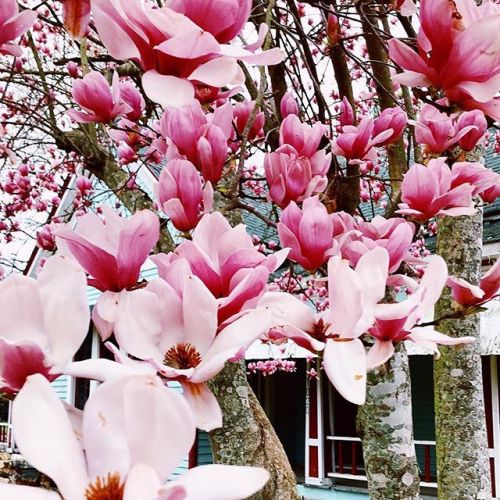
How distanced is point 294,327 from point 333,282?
0.06 metres

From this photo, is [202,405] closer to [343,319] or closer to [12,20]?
[343,319]

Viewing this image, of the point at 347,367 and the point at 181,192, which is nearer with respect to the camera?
the point at 347,367

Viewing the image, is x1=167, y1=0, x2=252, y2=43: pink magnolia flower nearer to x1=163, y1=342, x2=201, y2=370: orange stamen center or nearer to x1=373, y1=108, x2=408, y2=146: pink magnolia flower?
x1=163, y1=342, x2=201, y2=370: orange stamen center

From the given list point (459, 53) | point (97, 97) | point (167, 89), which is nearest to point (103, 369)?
point (167, 89)

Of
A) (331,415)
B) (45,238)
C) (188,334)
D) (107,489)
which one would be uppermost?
(45,238)

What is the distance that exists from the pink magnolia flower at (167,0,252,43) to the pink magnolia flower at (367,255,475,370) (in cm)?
32

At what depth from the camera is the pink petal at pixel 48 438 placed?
408mm

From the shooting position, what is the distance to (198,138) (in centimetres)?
87

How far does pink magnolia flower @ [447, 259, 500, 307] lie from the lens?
2.79 ft

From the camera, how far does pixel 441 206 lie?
0.97 meters

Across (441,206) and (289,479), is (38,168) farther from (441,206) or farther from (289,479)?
(441,206)

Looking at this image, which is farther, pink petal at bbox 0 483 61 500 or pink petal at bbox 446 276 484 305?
pink petal at bbox 446 276 484 305

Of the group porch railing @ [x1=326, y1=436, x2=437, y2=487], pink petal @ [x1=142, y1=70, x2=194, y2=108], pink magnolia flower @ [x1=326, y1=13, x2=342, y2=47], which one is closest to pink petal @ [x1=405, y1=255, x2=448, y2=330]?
pink petal @ [x1=142, y1=70, x2=194, y2=108]

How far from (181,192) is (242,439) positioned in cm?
77
